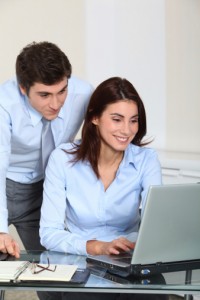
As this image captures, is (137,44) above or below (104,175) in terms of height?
above

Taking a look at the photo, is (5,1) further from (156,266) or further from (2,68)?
(156,266)

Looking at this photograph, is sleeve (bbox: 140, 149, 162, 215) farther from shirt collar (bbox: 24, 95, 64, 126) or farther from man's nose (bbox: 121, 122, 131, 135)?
shirt collar (bbox: 24, 95, 64, 126)

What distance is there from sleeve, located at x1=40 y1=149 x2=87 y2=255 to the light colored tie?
184 millimetres

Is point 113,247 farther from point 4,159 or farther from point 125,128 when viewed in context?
point 4,159

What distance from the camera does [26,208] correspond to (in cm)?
253

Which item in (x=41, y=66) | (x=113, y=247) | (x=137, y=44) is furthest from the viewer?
(x=137, y=44)

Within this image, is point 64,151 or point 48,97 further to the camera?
point 64,151

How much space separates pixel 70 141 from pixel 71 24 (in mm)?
1835

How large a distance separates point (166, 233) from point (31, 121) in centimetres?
91

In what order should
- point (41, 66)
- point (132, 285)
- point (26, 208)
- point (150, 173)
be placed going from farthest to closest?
point (26, 208), point (150, 173), point (41, 66), point (132, 285)

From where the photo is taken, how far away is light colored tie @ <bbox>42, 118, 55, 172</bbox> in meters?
2.30

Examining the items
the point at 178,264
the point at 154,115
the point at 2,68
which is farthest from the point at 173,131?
the point at 178,264

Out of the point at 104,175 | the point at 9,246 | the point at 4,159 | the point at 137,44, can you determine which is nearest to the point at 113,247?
the point at 9,246

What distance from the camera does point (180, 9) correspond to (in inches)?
131
